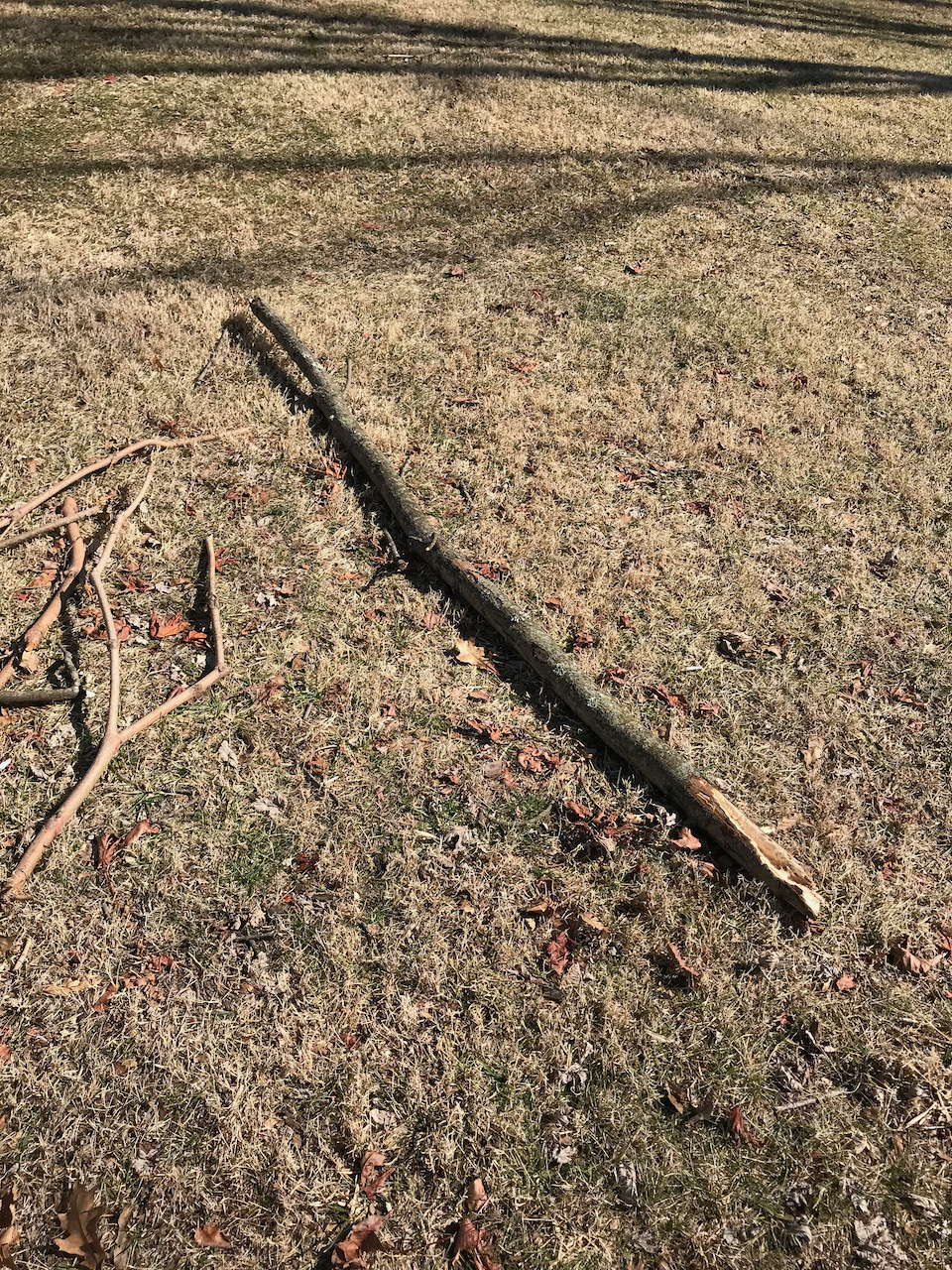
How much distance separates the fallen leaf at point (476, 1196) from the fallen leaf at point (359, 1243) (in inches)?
12.5

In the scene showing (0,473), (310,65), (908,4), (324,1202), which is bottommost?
(324,1202)

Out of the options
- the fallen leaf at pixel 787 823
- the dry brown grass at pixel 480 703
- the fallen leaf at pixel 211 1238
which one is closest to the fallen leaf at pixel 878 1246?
the dry brown grass at pixel 480 703

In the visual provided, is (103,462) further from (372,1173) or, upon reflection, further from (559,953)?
(372,1173)

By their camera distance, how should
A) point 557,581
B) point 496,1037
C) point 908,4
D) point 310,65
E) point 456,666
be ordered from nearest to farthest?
point 496,1037 < point 456,666 < point 557,581 < point 310,65 < point 908,4

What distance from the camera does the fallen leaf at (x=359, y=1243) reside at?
9.36 ft

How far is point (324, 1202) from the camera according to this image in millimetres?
2998

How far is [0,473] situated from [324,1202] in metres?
5.27

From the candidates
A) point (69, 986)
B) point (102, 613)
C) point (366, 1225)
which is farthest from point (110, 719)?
point (366, 1225)

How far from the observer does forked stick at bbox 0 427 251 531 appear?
18.2ft

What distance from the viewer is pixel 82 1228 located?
2861 millimetres

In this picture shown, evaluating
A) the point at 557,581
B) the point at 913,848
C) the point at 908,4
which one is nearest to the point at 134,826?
the point at 557,581

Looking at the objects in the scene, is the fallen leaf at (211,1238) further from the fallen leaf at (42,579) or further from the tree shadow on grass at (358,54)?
the tree shadow on grass at (358,54)

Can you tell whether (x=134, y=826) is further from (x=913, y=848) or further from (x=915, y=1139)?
(x=913, y=848)

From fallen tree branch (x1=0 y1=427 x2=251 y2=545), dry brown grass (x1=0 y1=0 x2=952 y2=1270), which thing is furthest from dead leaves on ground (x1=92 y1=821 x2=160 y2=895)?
fallen tree branch (x1=0 y1=427 x2=251 y2=545)
